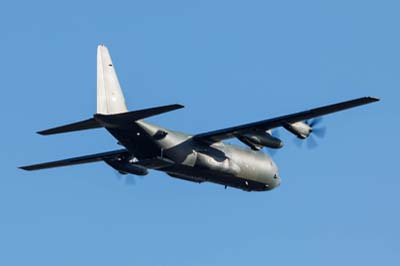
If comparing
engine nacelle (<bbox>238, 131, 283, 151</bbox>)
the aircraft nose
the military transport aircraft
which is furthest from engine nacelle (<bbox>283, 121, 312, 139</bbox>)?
the aircraft nose

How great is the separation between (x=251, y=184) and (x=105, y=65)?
1051 cm

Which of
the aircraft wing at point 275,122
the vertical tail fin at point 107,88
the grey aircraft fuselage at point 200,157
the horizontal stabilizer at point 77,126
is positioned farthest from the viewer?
the vertical tail fin at point 107,88

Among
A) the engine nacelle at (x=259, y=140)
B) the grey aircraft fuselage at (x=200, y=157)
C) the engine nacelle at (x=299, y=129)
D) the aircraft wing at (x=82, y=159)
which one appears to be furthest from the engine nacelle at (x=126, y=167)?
the engine nacelle at (x=299, y=129)

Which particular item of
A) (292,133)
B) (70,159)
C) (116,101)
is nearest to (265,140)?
(292,133)

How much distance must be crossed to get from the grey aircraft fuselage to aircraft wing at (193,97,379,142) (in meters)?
0.82

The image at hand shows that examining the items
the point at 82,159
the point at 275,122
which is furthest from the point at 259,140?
the point at 82,159

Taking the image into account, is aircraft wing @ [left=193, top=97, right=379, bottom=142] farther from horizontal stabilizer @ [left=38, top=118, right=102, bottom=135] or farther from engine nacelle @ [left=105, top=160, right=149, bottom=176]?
horizontal stabilizer @ [left=38, top=118, right=102, bottom=135]

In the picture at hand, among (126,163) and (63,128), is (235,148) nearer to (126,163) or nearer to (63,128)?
(126,163)

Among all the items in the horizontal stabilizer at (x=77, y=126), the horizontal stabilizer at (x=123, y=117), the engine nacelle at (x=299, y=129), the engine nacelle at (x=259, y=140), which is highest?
the engine nacelle at (x=299, y=129)

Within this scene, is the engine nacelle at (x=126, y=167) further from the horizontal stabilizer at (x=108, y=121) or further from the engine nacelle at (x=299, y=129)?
the engine nacelle at (x=299, y=129)

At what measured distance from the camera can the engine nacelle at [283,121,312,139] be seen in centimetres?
5375

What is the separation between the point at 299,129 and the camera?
2124 inches

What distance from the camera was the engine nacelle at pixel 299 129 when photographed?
176 ft

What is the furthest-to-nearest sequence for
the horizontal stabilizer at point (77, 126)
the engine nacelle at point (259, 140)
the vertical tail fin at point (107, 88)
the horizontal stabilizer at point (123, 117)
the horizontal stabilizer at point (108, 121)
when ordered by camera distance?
the engine nacelle at point (259, 140), the vertical tail fin at point (107, 88), the horizontal stabilizer at point (77, 126), the horizontal stabilizer at point (108, 121), the horizontal stabilizer at point (123, 117)
